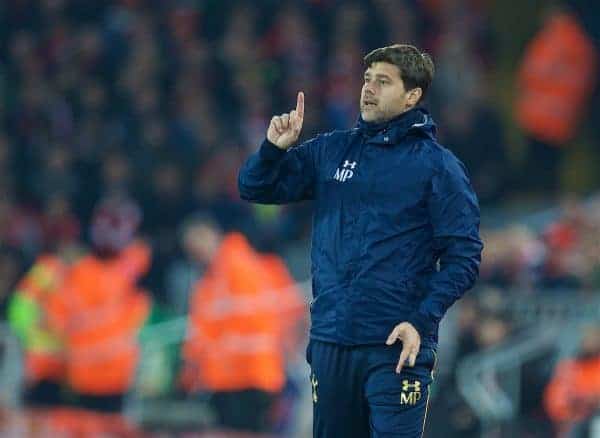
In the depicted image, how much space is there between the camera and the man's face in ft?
16.6

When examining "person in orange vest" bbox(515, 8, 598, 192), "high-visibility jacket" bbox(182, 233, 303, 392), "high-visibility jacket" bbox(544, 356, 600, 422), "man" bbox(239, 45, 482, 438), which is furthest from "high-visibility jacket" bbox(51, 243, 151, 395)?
"man" bbox(239, 45, 482, 438)

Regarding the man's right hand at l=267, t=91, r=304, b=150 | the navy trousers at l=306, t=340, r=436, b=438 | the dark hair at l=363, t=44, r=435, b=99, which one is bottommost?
the navy trousers at l=306, t=340, r=436, b=438

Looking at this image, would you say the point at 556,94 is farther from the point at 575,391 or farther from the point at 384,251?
the point at 384,251

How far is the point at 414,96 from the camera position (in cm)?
509

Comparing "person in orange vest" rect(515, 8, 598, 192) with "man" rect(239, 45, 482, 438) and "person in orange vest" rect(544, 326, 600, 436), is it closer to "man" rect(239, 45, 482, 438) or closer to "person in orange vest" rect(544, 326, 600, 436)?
"person in orange vest" rect(544, 326, 600, 436)

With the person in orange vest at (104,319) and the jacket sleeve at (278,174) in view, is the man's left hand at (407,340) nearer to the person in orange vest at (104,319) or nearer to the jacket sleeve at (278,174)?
the jacket sleeve at (278,174)

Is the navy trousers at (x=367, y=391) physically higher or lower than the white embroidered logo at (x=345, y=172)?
lower

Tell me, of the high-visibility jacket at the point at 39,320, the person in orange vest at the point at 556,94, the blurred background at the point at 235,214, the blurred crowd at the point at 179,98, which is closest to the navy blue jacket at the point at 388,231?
the blurred background at the point at 235,214

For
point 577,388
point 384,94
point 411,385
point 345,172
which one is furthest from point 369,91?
point 577,388

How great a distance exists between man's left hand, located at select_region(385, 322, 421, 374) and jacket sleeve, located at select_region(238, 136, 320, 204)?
64 cm

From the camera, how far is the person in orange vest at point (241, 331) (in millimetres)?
11211

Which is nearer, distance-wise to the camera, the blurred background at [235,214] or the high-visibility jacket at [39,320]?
the blurred background at [235,214]

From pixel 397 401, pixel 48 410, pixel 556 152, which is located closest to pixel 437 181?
pixel 397 401

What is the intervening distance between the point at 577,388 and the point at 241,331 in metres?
2.79
